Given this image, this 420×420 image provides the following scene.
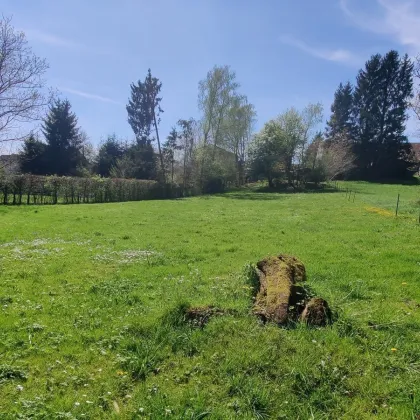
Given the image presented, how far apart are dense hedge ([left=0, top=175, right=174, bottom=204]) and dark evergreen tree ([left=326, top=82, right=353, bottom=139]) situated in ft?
144

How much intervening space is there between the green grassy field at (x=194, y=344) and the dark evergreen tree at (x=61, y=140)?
3677 centimetres

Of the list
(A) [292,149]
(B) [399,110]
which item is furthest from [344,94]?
(A) [292,149]

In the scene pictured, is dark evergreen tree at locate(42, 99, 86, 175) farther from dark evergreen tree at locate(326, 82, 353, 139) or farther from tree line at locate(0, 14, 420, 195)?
dark evergreen tree at locate(326, 82, 353, 139)

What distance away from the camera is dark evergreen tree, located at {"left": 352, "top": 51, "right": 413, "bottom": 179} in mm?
58062

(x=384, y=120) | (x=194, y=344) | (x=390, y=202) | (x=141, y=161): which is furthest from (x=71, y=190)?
(x=384, y=120)

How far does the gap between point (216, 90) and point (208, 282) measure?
131 ft

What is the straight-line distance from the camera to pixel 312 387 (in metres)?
3.28

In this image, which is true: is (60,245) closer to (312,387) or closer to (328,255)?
(328,255)

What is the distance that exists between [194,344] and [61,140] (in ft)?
143

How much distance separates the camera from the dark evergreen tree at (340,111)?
6452 cm

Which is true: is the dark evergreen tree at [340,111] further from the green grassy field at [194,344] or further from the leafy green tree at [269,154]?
the green grassy field at [194,344]

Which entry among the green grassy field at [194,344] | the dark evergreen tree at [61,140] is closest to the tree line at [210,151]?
the dark evergreen tree at [61,140]

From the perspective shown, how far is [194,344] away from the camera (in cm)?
405

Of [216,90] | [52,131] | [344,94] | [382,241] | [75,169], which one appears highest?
[344,94]
